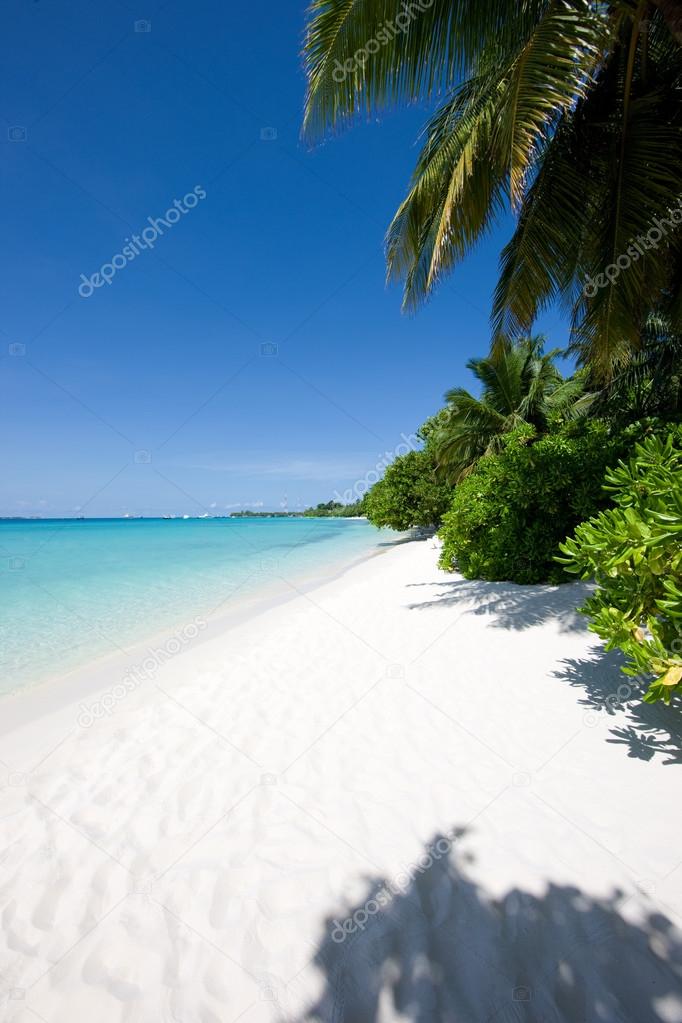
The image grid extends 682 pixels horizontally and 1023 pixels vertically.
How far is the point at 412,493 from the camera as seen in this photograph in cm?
2341

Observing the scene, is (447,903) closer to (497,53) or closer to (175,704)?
(175,704)

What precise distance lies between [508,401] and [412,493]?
725cm

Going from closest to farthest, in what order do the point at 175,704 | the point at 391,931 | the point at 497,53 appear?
1. the point at 391,931
2. the point at 175,704
3. the point at 497,53

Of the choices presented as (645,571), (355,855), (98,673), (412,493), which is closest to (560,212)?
(645,571)

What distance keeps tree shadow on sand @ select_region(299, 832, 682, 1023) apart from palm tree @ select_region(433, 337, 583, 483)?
15879mm

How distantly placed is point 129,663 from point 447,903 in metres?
5.86

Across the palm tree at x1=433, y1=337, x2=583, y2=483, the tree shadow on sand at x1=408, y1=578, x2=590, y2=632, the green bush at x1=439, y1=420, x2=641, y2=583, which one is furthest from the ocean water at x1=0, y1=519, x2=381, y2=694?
the palm tree at x1=433, y1=337, x2=583, y2=483

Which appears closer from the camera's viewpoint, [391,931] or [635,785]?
[391,931]

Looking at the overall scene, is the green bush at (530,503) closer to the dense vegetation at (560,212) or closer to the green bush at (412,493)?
the dense vegetation at (560,212)

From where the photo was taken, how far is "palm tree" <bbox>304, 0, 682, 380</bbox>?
14.2ft

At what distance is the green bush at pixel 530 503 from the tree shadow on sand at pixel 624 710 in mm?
2927

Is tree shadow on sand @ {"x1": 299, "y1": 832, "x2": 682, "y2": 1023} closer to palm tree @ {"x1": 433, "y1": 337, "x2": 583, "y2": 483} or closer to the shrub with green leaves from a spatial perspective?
the shrub with green leaves

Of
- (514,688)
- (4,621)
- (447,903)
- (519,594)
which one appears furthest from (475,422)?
(447,903)

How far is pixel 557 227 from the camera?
557 centimetres
